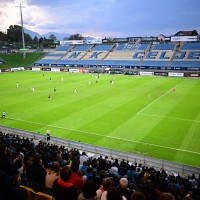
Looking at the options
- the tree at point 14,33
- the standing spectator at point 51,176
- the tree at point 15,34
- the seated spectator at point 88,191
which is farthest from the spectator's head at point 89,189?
the tree at point 14,33

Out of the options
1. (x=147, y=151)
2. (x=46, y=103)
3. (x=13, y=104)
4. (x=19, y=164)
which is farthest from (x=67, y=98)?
(x=19, y=164)

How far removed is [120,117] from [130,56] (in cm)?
6177

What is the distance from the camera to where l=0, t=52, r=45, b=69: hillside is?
9475 centimetres

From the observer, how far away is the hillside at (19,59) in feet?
311

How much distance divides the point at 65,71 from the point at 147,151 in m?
67.5

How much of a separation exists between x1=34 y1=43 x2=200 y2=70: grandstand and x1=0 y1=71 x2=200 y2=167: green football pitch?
30.6 meters

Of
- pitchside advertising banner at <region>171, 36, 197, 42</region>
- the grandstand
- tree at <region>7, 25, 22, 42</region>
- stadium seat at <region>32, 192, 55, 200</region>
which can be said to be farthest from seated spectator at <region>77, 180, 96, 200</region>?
tree at <region>7, 25, 22, 42</region>

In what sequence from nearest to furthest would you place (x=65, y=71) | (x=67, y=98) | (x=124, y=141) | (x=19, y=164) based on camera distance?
(x=19, y=164) < (x=124, y=141) < (x=67, y=98) < (x=65, y=71)

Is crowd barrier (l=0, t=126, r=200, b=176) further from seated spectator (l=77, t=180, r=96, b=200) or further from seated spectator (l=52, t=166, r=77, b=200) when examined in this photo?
seated spectator (l=52, t=166, r=77, b=200)

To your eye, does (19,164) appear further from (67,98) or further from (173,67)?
A: (173,67)

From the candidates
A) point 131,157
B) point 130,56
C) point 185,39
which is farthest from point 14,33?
point 131,157

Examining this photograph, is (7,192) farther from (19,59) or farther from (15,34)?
(15,34)

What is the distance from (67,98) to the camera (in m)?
40.6

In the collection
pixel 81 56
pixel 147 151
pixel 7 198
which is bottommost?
pixel 147 151
